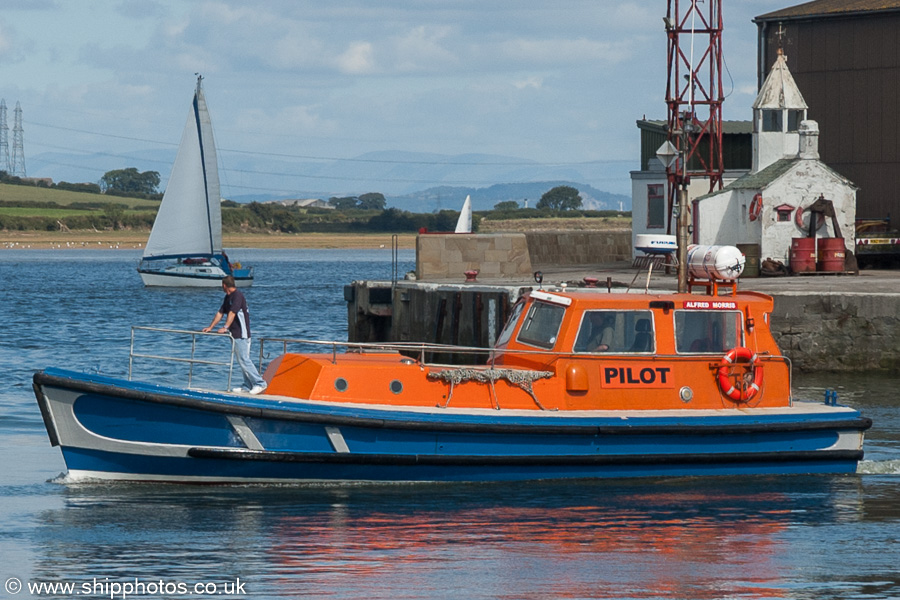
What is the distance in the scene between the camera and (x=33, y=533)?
38.9 feet

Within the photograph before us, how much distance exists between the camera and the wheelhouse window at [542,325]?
14.0 metres

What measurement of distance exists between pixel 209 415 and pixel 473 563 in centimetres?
350

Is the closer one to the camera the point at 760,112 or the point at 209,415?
the point at 209,415

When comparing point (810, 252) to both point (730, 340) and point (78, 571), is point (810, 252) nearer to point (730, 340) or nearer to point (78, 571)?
point (730, 340)

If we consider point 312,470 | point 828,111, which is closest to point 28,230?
point 828,111

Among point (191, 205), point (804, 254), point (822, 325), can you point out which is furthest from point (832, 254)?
point (191, 205)

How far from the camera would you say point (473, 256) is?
29.6m

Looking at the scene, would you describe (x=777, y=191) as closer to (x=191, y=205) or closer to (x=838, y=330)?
(x=838, y=330)

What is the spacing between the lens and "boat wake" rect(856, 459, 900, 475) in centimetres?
1534

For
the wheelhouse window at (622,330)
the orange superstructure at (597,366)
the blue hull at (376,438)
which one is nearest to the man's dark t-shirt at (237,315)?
the orange superstructure at (597,366)

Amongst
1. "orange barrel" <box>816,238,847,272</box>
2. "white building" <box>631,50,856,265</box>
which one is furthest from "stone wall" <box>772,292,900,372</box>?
"white building" <box>631,50,856,265</box>

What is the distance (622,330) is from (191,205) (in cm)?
4739

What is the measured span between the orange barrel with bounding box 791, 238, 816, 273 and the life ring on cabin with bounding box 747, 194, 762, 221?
1.09 meters

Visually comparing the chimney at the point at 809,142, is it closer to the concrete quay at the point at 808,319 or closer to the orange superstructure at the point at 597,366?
the concrete quay at the point at 808,319
